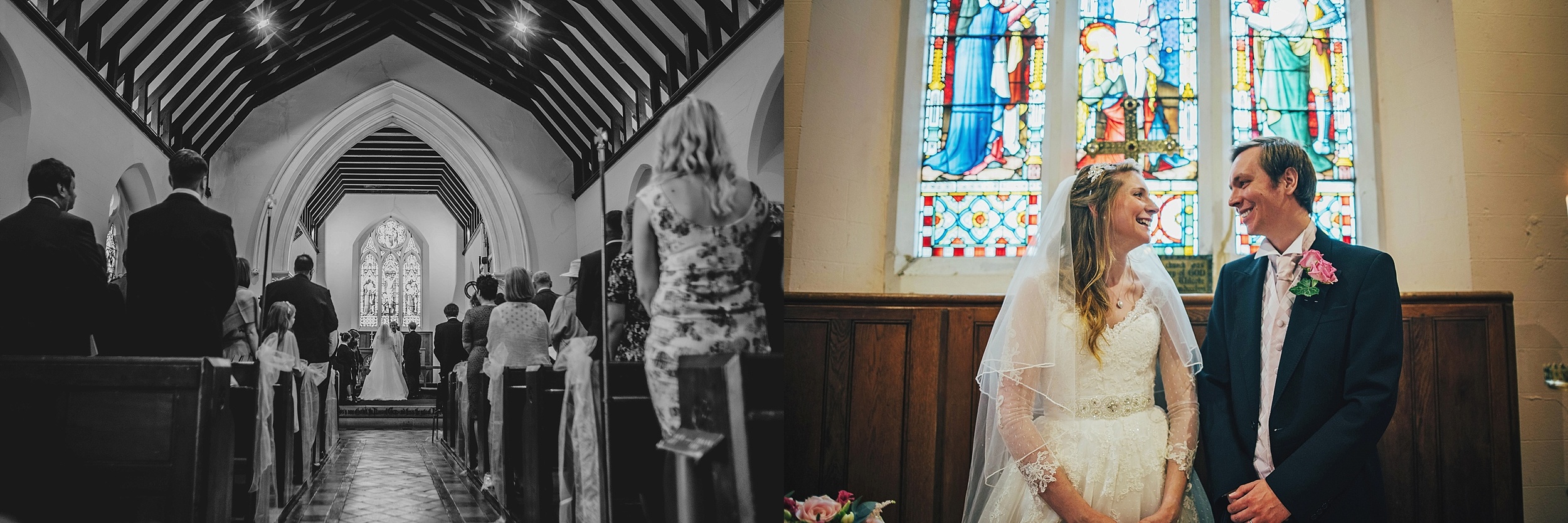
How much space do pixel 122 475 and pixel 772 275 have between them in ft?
3.73

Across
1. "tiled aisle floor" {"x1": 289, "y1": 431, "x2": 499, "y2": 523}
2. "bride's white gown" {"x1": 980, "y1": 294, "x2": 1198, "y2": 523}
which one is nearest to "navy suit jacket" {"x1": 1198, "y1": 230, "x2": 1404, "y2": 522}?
"bride's white gown" {"x1": 980, "y1": 294, "x2": 1198, "y2": 523}

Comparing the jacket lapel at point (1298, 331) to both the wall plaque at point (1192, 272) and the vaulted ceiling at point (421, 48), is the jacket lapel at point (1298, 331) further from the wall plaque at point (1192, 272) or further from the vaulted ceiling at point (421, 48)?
the vaulted ceiling at point (421, 48)

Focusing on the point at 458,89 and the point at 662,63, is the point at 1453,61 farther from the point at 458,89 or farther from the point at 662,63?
the point at 458,89

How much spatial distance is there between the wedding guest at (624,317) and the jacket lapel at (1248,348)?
1461 mm

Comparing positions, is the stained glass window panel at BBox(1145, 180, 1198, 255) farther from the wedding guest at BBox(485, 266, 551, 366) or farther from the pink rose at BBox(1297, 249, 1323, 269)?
the wedding guest at BBox(485, 266, 551, 366)

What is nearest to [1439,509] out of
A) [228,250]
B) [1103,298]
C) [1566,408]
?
[1566,408]

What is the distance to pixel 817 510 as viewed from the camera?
2.19 m

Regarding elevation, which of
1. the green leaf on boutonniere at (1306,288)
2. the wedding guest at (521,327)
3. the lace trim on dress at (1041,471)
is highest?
the green leaf on boutonniere at (1306,288)

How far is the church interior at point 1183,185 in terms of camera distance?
8.86ft

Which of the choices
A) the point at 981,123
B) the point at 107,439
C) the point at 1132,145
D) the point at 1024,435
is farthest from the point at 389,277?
the point at 1132,145

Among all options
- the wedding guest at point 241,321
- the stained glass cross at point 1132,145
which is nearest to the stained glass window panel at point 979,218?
the stained glass cross at point 1132,145

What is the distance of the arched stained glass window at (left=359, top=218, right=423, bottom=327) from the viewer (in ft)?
5.07

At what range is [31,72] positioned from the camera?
1363 millimetres

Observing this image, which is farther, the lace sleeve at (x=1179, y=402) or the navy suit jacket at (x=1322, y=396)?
the lace sleeve at (x=1179, y=402)
